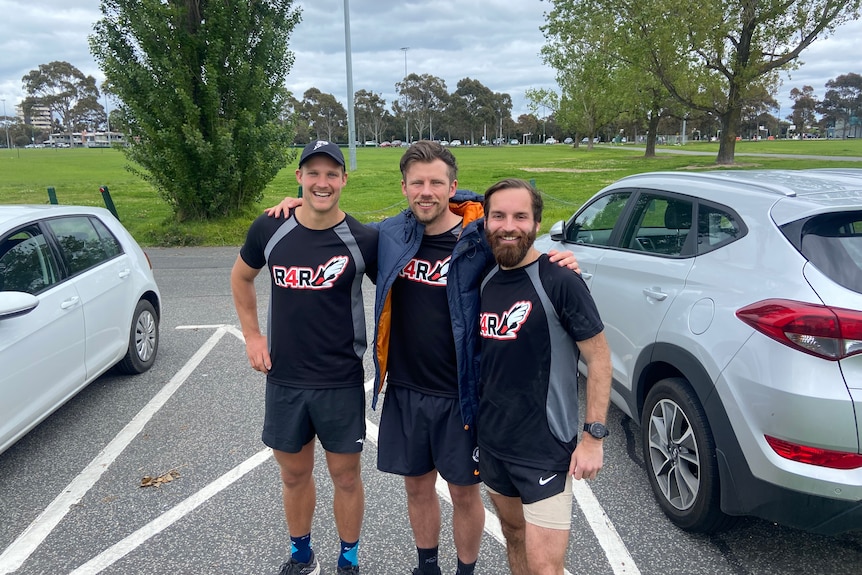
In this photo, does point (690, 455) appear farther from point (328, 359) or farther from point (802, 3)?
point (802, 3)

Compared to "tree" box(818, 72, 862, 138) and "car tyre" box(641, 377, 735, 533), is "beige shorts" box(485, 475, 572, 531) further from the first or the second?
"tree" box(818, 72, 862, 138)

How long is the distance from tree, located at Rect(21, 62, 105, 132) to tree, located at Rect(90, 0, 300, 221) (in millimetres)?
88558

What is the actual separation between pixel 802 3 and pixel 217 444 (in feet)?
92.5

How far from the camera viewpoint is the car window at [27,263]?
3783 millimetres

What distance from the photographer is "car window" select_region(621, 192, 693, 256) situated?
3.49 metres

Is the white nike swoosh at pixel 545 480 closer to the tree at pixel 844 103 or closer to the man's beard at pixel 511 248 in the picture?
the man's beard at pixel 511 248

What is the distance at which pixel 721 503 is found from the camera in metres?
2.72

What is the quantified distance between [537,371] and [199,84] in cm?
1155

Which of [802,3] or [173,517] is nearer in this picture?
[173,517]

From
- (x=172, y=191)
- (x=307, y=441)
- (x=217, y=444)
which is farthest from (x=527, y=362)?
(x=172, y=191)

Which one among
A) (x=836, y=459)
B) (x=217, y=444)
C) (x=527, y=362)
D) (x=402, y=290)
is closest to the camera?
(x=527, y=362)

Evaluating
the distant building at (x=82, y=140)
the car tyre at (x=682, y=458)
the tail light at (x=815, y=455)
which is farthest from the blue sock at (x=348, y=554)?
the distant building at (x=82, y=140)

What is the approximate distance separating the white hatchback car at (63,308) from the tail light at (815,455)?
382cm

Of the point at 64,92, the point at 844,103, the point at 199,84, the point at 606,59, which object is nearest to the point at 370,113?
the point at 64,92
